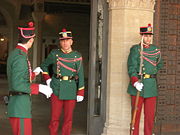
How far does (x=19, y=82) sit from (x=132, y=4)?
2.97m

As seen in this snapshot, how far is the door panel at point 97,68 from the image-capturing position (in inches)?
277

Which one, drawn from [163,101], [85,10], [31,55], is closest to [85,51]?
[85,10]

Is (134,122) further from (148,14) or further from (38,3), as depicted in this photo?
(38,3)

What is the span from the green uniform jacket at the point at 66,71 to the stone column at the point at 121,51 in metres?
0.82

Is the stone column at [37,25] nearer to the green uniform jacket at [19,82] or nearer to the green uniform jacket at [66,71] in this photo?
the green uniform jacket at [66,71]

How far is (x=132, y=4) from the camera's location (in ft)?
22.4

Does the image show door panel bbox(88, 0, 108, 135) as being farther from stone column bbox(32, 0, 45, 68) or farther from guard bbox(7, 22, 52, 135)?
stone column bbox(32, 0, 45, 68)

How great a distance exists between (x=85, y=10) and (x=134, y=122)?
15.9 m

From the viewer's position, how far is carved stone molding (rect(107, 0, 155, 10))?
6.83 meters

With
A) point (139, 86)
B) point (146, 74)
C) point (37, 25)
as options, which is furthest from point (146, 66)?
point (37, 25)

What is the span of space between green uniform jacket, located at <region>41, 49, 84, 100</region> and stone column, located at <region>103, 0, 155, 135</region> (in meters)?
0.82

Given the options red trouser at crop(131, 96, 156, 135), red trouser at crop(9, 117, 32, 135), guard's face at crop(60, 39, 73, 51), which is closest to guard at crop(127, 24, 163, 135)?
red trouser at crop(131, 96, 156, 135)

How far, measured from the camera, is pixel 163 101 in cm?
741

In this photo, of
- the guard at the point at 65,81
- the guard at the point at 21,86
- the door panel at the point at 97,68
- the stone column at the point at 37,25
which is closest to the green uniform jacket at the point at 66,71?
the guard at the point at 65,81
